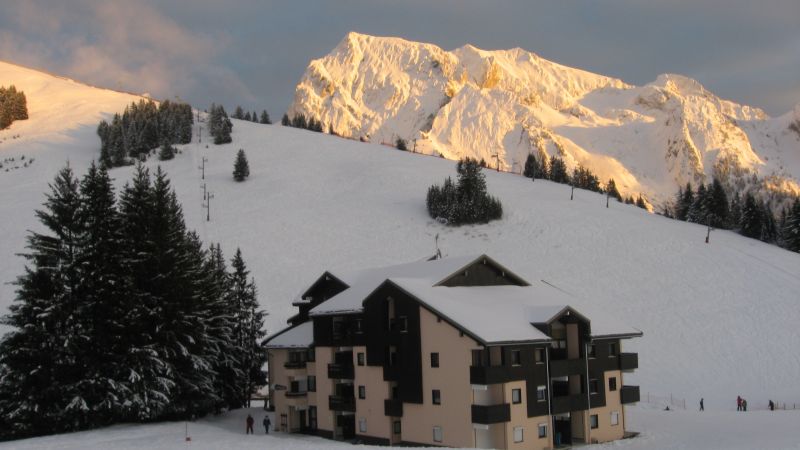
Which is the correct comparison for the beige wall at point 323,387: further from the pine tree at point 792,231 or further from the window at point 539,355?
the pine tree at point 792,231

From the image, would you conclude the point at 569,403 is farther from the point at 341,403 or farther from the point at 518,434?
the point at 341,403

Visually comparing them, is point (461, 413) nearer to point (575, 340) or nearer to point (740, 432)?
point (575, 340)

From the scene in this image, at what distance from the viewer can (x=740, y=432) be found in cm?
3628

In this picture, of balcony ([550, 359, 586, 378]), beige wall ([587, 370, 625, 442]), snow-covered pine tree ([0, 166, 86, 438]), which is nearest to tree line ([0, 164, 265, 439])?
snow-covered pine tree ([0, 166, 86, 438])

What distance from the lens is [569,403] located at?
3575 cm

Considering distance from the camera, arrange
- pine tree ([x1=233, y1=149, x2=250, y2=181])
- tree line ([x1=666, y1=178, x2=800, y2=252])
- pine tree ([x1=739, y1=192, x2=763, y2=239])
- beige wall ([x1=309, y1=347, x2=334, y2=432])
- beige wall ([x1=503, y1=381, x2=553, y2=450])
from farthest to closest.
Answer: pine tree ([x1=233, y1=149, x2=250, y2=181]), pine tree ([x1=739, y1=192, x2=763, y2=239]), tree line ([x1=666, y1=178, x2=800, y2=252]), beige wall ([x1=309, y1=347, x2=334, y2=432]), beige wall ([x1=503, y1=381, x2=553, y2=450])

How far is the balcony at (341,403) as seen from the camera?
38.9 meters

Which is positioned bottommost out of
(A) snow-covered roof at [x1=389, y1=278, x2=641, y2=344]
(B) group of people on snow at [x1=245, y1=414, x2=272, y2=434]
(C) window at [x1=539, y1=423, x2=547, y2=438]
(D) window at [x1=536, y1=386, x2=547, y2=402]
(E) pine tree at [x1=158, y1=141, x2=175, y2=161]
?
(B) group of people on snow at [x1=245, y1=414, x2=272, y2=434]

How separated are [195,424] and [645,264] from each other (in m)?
54.8

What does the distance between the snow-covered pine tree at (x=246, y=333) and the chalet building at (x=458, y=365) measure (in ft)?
25.7

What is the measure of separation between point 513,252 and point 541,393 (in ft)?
165

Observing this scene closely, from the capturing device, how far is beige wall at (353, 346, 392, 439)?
3675 centimetres

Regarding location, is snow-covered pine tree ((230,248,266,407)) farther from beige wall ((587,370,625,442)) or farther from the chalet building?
beige wall ((587,370,625,442))

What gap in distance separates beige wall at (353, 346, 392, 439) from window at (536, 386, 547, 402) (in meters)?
7.36
